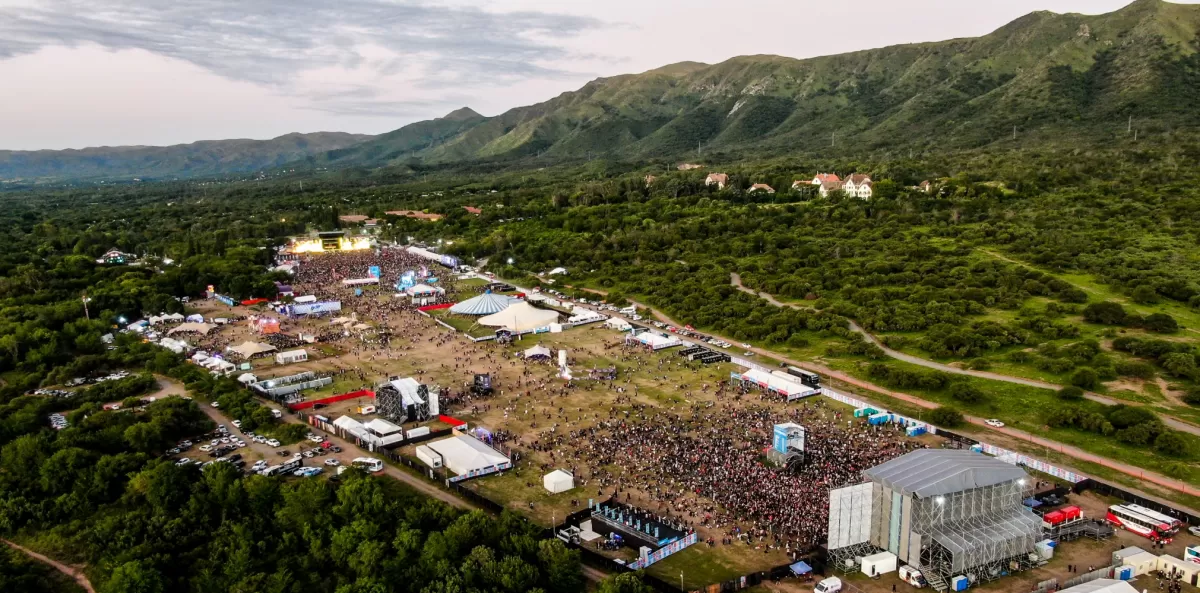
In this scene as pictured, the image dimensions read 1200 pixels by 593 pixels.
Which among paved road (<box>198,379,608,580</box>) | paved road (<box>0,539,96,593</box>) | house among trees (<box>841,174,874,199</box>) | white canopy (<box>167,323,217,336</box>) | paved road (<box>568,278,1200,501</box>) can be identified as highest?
house among trees (<box>841,174,874,199</box>)

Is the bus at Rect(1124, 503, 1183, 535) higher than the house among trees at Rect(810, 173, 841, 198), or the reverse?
the house among trees at Rect(810, 173, 841, 198)

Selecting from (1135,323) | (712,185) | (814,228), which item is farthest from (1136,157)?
(1135,323)

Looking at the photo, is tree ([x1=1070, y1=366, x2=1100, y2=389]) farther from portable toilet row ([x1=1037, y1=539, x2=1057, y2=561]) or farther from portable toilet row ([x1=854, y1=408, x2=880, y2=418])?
portable toilet row ([x1=1037, y1=539, x2=1057, y2=561])

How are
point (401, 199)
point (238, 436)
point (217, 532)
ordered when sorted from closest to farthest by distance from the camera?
1. point (217, 532)
2. point (238, 436)
3. point (401, 199)

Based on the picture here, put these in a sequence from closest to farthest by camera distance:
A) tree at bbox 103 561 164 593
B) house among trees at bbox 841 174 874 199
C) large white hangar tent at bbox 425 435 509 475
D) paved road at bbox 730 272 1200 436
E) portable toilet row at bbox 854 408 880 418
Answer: tree at bbox 103 561 164 593, large white hangar tent at bbox 425 435 509 475, paved road at bbox 730 272 1200 436, portable toilet row at bbox 854 408 880 418, house among trees at bbox 841 174 874 199

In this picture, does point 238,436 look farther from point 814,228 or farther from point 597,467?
point 814,228

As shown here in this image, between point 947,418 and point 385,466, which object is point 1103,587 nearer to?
point 947,418

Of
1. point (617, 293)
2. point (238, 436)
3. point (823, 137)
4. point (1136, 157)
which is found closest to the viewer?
point (238, 436)

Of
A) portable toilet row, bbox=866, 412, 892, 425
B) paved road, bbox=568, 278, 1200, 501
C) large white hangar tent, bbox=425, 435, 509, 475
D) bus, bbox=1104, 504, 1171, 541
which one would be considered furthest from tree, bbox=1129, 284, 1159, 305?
large white hangar tent, bbox=425, 435, 509, 475
